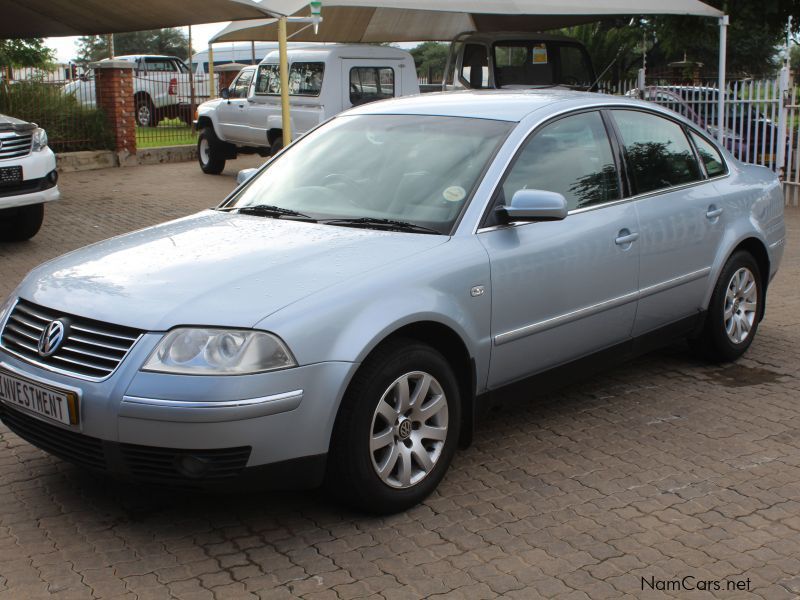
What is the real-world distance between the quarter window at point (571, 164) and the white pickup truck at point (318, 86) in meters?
9.53

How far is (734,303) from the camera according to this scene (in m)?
6.09

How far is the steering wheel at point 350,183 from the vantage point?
15.3 ft

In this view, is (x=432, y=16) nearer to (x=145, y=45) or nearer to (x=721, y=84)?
(x=721, y=84)

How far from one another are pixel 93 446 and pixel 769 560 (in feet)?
8.27

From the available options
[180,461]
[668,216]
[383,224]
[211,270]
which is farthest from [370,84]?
[180,461]

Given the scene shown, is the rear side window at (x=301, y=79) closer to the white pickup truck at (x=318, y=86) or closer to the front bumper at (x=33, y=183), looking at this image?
the white pickup truck at (x=318, y=86)

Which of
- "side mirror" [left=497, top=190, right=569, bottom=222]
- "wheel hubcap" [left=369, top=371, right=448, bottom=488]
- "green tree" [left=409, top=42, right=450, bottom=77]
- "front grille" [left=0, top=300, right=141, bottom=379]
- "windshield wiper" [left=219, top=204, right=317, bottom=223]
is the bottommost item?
"wheel hubcap" [left=369, top=371, right=448, bottom=488]

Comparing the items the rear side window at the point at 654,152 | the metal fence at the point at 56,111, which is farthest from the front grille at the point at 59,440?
the metal fence at the point at 56,111

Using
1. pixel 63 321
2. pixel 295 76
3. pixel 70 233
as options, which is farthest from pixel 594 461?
pixel 295 76

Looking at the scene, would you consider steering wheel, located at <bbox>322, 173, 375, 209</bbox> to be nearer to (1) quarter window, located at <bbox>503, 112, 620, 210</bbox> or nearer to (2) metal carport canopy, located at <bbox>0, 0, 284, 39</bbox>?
(1) quarter window, located at <bbox>503, 112, 620, 210</bbox>

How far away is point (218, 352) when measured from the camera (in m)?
3.55

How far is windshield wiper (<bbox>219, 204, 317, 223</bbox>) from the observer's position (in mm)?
4758

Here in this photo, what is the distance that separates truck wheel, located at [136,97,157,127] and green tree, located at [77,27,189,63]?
154ft

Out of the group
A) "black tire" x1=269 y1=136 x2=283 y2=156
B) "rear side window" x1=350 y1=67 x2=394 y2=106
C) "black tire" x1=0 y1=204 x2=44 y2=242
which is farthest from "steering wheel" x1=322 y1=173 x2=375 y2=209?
"black tire" x1=269 y1=136 x2=283 y2=156
